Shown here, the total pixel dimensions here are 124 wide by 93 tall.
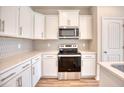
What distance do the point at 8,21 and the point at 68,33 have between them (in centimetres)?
265

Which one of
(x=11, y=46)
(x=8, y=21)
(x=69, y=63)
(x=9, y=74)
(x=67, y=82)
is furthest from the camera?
(x=69, y=63)

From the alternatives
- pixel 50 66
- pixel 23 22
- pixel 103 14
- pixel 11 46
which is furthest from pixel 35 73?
pixel 103 14

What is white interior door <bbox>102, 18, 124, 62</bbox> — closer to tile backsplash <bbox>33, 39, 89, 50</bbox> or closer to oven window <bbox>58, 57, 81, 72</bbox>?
oven window <bbox>58, 57, 81, 72</bbox>

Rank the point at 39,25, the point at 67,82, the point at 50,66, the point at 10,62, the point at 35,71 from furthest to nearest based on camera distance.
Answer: the point at 39,25 < the point at 50,66 < the point at 67,82 < the point at 35,71 < the point at 10,62

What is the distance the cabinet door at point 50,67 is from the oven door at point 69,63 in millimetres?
199

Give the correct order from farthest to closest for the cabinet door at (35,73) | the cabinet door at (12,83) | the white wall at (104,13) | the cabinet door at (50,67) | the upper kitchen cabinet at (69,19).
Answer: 1. the upper kitchen cabinet at (69,19)
2. the cabinet door at (50,67)
3. the white wall at (104,13)
4. the cabinet door at (35,73)
5. the cabinet door at (12,83)

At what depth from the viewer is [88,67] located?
15.1 feet

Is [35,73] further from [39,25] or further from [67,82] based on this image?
[39,25]

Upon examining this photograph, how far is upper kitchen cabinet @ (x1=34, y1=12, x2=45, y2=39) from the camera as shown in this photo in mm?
4723

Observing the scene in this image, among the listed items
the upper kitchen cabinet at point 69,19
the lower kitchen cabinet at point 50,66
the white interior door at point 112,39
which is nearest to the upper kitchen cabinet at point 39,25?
the upper kitchen cabinet at point 69,19

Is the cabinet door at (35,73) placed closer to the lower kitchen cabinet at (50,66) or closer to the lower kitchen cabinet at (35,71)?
the lower kitchen cabinet at (35,71)

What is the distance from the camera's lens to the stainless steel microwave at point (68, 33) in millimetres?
4855

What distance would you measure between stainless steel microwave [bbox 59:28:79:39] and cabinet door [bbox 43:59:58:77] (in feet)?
2.80
